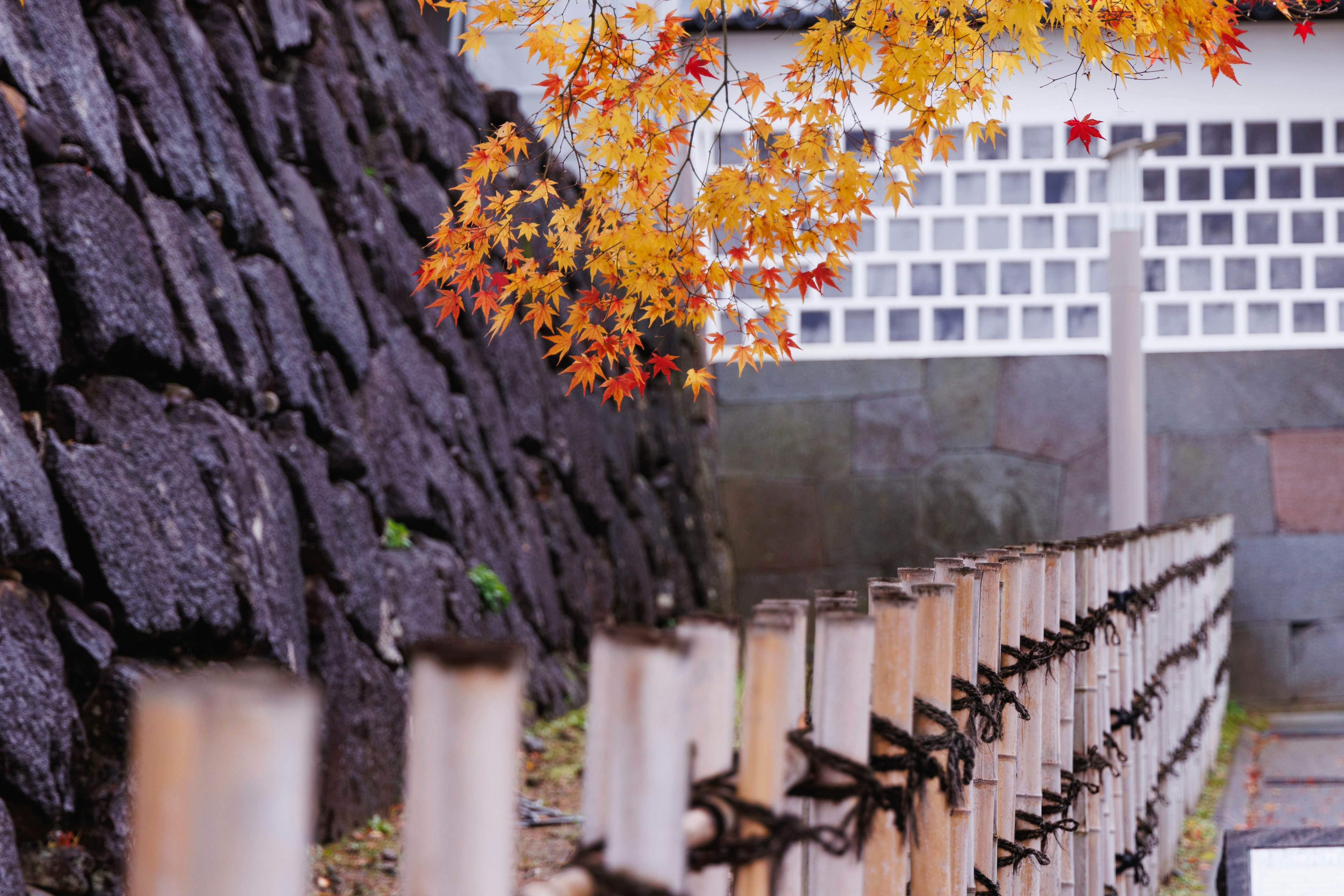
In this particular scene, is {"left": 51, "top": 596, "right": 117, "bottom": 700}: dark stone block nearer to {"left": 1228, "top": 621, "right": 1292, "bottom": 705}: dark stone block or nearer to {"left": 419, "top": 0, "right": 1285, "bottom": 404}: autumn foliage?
{"left": 419, "top": 0, "right": 1285, "bottom": 404}: autumn foliage

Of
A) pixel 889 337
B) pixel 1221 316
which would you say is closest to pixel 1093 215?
pixel 1221 316

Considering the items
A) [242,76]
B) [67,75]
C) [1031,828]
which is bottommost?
[1031,828]

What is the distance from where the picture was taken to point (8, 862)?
3094 mm

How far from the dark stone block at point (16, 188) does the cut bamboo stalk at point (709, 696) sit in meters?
3.27

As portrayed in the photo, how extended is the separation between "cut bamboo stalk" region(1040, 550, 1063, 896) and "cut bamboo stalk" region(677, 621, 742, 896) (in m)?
1.74

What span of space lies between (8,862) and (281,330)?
8.80ft

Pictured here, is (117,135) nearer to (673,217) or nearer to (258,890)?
(673,217)

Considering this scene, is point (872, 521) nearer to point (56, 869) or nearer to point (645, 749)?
point (56, 869)

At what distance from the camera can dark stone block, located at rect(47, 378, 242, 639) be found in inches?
147

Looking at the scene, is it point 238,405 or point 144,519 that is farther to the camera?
point 238,405

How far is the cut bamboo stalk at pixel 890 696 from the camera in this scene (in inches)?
65.6

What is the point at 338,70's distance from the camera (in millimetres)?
6500

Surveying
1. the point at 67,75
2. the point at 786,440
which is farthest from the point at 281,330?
the point at 786,440

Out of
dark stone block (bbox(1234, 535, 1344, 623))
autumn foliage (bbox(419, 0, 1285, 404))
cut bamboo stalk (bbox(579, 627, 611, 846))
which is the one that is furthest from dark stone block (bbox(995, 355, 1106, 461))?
cut bamboo stalk (bbox(579, 627, 611, 846))
